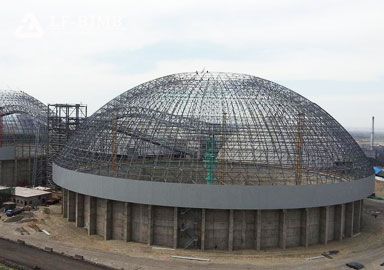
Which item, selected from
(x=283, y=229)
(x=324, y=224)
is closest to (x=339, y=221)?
(x=324, y=224)

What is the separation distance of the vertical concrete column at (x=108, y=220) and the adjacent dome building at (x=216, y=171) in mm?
107

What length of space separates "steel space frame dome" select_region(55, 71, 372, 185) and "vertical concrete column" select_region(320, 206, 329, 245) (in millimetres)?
3438

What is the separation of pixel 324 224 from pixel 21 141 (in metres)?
54.8

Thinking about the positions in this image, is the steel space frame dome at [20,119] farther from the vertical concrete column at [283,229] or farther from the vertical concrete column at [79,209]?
the vertical concrete column at [283,229]

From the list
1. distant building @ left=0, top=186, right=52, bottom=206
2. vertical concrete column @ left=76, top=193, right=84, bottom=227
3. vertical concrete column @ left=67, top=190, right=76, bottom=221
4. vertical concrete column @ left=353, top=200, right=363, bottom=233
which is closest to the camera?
vertical concrete column @ left=76, top=193, right=84, bottom=227

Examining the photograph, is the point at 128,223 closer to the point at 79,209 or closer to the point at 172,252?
the point at 172,252

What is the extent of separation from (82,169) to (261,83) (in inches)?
873

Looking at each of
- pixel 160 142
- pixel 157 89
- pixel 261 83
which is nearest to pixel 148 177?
pixel 160 142

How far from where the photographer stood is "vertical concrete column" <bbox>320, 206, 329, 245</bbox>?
1729 inches

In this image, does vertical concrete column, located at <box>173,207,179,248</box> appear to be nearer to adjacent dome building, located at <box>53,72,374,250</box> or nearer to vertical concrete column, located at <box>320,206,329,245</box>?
adjacent dome building, located at <box>53,72,374,250</box>

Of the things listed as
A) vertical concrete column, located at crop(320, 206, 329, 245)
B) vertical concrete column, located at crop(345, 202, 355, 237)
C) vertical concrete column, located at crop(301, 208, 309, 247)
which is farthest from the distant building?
vertical concrete column, located at crop(345, 202, 355, 237)

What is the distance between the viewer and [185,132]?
147 feet

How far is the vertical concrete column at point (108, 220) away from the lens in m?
44.0

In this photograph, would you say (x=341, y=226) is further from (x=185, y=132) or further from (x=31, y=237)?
(x=31, y=237)
